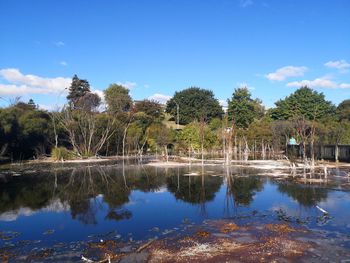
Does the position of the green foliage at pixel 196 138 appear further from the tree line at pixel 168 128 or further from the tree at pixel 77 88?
the tree at pixel 77 88

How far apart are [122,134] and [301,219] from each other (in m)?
37.3

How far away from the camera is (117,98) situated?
62.4 meters

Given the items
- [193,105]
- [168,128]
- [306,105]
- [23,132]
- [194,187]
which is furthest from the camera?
[193,105]

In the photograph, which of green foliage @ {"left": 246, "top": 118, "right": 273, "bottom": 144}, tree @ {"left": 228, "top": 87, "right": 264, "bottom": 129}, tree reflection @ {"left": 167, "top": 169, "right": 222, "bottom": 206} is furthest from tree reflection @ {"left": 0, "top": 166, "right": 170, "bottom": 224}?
tree @ {"left": 228, "top": 87, "right": 264, "bottom": 129}

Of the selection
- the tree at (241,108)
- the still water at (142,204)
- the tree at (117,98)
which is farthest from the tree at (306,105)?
the still water at (142,204)

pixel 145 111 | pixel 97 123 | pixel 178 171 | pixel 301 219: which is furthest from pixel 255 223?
pixel 145 111

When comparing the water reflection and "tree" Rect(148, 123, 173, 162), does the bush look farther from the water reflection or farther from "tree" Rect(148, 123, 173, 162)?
the water reflection

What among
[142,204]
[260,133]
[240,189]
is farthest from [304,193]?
[260,133]

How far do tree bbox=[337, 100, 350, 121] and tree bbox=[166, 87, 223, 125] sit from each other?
19436 millimetres

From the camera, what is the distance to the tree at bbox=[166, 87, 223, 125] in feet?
215

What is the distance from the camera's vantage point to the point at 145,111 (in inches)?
2452

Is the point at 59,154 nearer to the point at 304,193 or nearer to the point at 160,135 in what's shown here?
the point at 160,135

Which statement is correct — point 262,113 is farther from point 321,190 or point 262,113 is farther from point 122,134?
point 321,190

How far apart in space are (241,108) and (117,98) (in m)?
20.4
